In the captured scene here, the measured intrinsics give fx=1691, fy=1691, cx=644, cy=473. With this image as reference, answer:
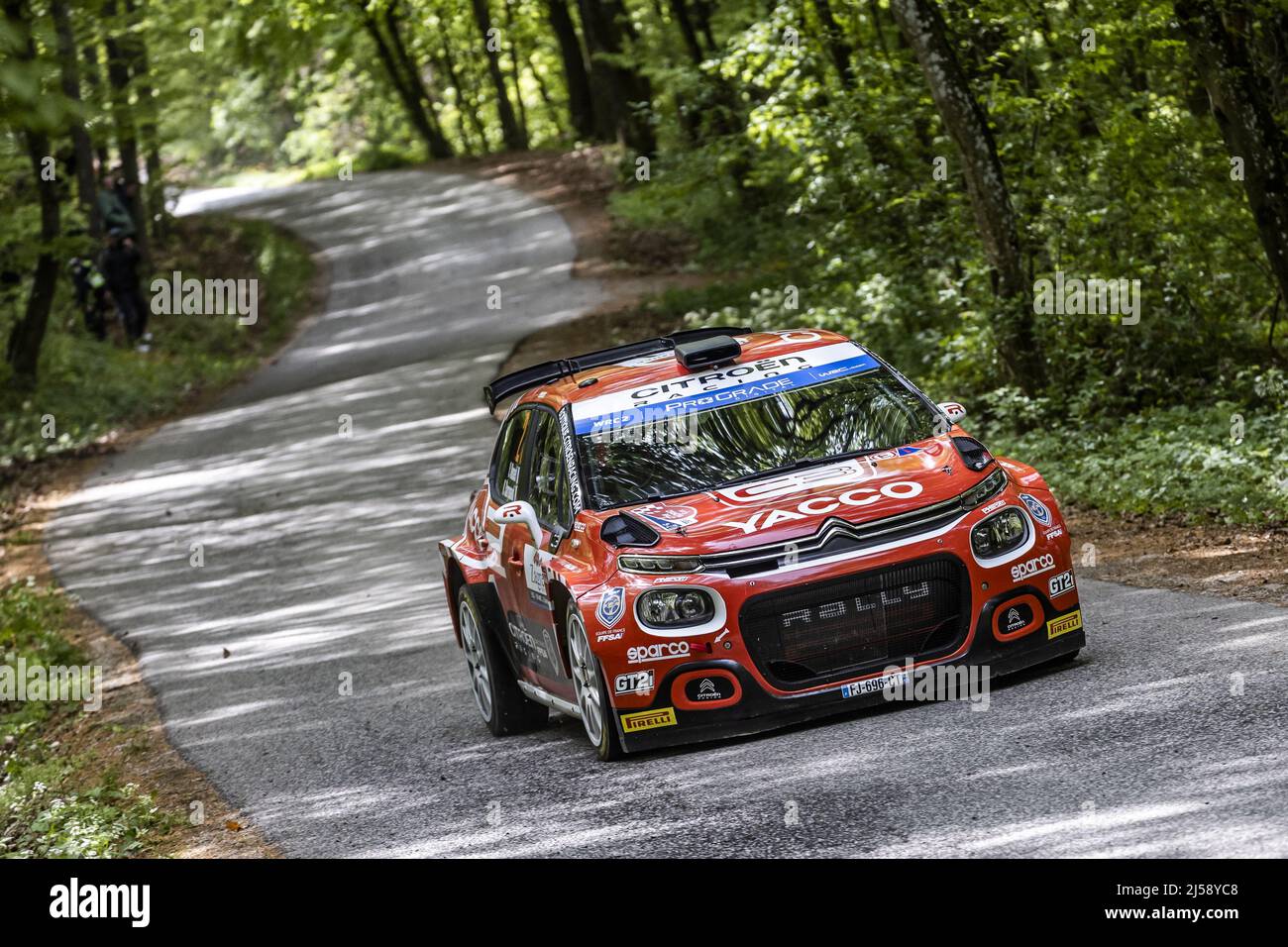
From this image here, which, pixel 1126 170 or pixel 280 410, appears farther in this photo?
pixel 280 410

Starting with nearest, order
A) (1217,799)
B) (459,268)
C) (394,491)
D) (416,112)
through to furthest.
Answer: (1217,799) → (394,491) → (459,268) → (416,112)

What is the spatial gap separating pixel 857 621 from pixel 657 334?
19501mm

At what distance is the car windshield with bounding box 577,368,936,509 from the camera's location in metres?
8.33

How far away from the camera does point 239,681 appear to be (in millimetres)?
12320

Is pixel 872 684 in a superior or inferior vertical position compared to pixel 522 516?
inferior

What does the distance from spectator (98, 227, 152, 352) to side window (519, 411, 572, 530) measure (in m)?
23.0

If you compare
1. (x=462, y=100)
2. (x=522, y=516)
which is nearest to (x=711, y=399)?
(x=522, y=516)

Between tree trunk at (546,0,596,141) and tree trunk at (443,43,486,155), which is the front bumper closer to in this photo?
tree trunk at (546,0,596,141)

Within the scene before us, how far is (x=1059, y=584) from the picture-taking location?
313 inches

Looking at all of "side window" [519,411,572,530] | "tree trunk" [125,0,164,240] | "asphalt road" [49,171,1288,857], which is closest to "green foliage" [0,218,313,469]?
"tree trunk" [125,0,164,240]

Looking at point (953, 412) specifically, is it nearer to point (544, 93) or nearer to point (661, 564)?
point (661, 564)

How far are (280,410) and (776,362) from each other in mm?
18450

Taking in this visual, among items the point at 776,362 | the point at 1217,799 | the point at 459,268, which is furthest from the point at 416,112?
the point at 1217,799

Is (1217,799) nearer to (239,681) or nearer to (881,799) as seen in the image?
(881,799)
